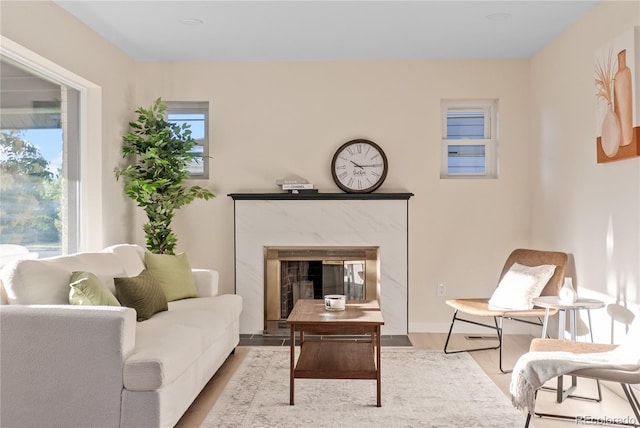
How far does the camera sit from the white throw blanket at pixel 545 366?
8.68ft

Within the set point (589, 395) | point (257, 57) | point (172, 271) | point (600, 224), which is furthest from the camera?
point (257, 57)

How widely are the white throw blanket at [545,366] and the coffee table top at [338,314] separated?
2.76 ft

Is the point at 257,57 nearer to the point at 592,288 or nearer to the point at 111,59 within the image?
the point at 111,59

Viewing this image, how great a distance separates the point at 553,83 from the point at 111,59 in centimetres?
366

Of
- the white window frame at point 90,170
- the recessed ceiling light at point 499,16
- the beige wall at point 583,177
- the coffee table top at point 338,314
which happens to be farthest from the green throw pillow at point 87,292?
the recessed ceiling light at point 499,16

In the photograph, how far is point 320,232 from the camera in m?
5.42

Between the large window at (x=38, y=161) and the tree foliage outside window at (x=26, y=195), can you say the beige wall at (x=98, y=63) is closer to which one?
the large window at (x=38, y=161)

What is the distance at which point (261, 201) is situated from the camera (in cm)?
542

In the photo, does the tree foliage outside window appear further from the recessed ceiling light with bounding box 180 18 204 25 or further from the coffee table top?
the coffee table top

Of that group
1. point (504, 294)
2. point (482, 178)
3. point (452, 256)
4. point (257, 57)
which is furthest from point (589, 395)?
point (257, 57)

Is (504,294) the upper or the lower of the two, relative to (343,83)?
lower

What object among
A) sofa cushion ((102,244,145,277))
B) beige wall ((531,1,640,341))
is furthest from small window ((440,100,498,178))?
sofa cushion ((102,244,145,277))

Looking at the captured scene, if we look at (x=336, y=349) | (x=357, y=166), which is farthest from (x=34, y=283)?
(x=357, y=166)

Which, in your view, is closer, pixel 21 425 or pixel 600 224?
pixel 21 425
